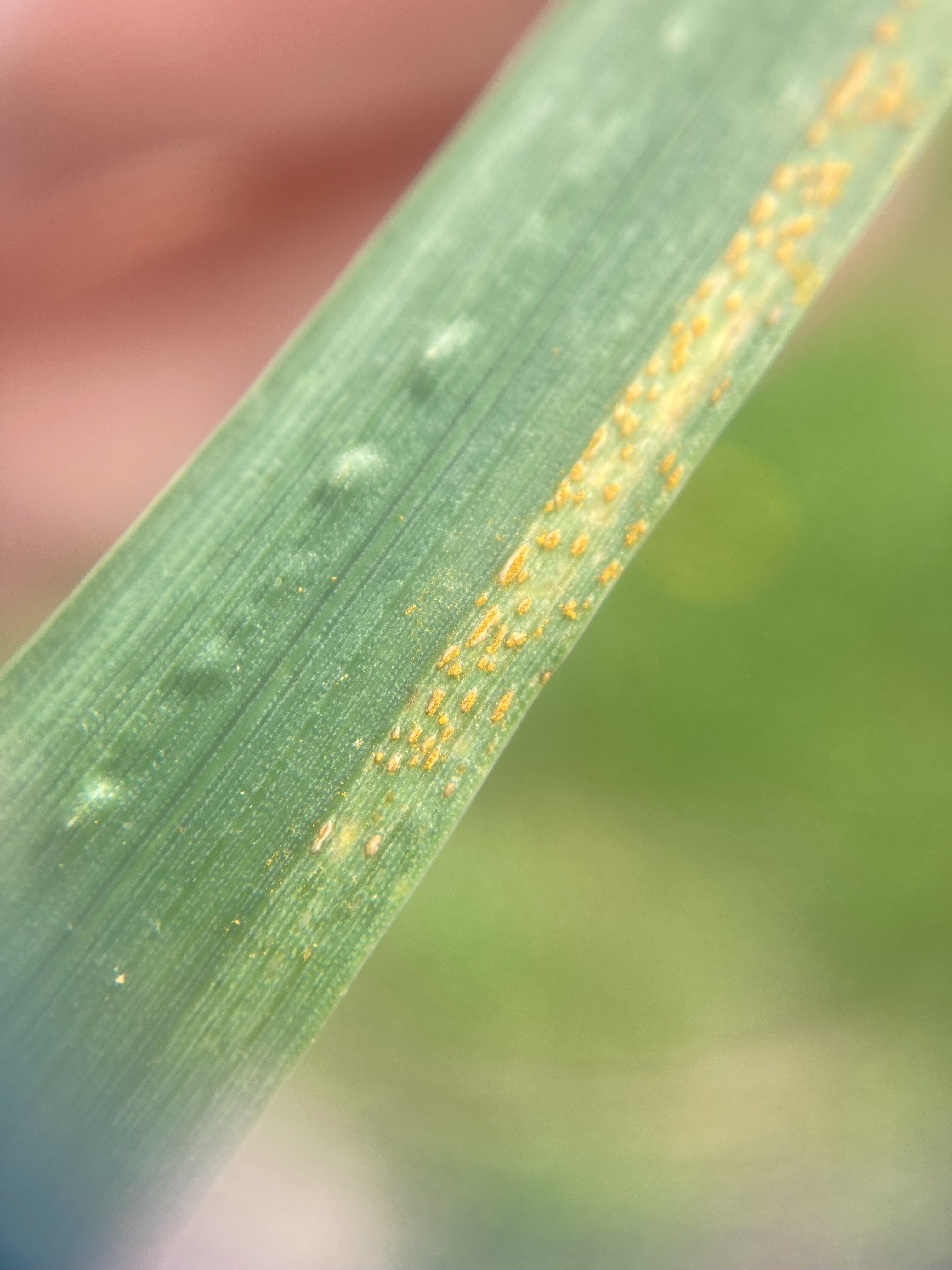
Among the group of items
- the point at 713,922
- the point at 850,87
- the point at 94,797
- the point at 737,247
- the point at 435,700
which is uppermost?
the point at 850,87

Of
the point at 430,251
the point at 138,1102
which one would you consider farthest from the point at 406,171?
the point at 138,1102

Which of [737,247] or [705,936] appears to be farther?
[705,936]

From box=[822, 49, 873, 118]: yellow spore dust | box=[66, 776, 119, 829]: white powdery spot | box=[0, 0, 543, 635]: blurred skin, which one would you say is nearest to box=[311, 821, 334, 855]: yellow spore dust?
box=[66, 776, 119, 829]: white powdery spot

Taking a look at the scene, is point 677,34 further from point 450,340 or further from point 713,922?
point 713,922

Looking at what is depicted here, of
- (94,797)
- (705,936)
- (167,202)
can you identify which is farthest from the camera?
(167,202)

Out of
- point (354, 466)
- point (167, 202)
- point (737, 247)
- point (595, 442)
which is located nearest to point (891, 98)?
point (737, 247)

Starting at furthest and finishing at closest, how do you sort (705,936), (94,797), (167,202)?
1. (167,202)
2. (705,936)
3. (94,797)

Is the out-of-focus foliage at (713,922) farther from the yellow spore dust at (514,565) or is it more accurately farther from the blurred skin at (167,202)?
the blurred skin at (167,202)

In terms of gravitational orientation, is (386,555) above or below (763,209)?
below
